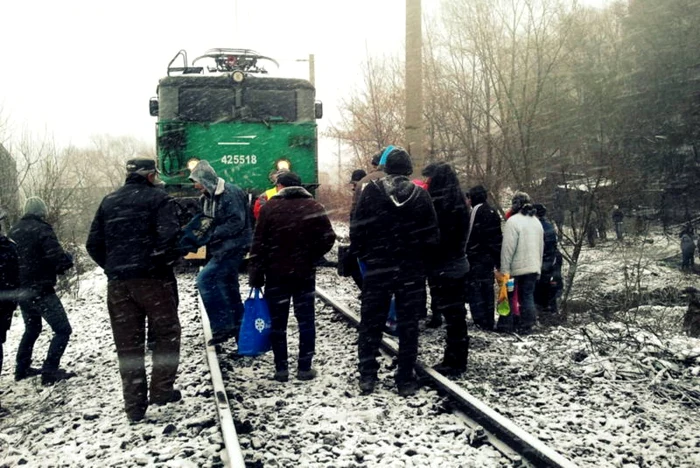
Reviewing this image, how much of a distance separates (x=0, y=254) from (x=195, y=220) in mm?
1836

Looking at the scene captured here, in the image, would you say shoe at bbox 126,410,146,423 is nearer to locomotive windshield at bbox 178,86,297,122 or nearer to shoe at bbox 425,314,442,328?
shoe at bbox 425,314,442,328

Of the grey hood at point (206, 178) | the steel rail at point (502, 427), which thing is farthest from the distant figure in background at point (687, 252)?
the grey hood at point (206, 178)

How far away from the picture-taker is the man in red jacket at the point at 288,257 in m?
5.36

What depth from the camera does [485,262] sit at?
7141mm

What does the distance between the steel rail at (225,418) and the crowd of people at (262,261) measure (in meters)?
0.38

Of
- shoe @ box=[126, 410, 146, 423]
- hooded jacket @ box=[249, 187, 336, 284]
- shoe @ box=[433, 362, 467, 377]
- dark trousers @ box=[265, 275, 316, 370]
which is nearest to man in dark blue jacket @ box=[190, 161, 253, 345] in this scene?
hooded jacket @ box=[249, 187, 336, 284]

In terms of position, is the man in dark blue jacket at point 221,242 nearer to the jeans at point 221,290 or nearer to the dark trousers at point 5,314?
the jeans at point 221,290

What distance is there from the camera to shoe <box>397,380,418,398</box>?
5.02 meters

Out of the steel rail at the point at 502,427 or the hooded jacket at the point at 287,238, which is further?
the hooded jacket at the point at 287,238

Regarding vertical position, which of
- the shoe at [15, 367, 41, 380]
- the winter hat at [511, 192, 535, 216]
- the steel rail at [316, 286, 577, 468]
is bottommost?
the shoe at [15, 367, 41, 380]

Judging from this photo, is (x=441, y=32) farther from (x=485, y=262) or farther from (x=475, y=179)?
(x=485, y=262)

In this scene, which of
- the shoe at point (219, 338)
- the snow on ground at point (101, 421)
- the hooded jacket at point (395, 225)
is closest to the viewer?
the snow on ground at point (101, 421)

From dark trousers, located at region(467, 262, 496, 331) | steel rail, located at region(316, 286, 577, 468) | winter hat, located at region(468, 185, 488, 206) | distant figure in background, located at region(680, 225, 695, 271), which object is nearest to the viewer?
steel rail, located at region(316, 286, 577, 468)

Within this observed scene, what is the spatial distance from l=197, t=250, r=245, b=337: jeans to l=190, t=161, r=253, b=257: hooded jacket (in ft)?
0.34
